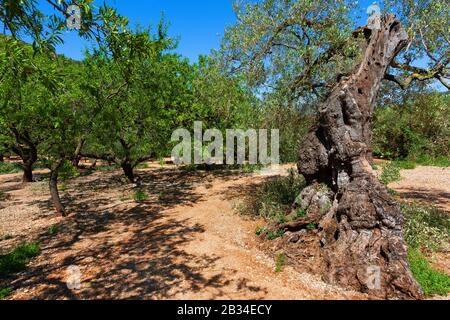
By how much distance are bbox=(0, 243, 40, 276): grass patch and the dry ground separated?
22 centimetres

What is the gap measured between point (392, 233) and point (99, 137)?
35.4ft

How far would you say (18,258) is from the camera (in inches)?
284

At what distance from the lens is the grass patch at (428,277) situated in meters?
5.35

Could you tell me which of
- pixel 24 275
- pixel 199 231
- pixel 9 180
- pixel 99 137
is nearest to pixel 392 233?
pixel 199 231

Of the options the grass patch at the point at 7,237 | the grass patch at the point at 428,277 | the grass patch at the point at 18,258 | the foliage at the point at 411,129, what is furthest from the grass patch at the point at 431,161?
the grass patch at the point at 7,237

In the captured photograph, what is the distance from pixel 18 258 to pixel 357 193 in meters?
8.67

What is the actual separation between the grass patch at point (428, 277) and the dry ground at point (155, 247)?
101cm

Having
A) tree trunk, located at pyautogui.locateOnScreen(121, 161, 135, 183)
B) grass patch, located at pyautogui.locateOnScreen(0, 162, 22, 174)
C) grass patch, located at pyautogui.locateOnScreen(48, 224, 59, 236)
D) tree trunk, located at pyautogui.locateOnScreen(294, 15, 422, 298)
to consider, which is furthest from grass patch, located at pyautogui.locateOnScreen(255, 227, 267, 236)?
grass patch, located at pyautogui.locateOnScreen(0, 162, 22, 174)

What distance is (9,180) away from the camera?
20.8 metres

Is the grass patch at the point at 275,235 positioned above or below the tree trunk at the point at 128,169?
Result: below

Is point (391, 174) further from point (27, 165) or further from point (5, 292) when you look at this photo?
point (27, 165)

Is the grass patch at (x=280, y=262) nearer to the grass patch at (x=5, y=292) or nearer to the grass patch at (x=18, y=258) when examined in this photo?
the grass patch at (x=5, y=292)

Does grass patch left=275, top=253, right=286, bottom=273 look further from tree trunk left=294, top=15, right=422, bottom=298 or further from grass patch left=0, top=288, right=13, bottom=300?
grass patch left=0, top=288, right=13, bottom=300

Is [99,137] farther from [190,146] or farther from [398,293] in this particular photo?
[398,293]
